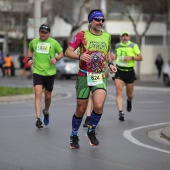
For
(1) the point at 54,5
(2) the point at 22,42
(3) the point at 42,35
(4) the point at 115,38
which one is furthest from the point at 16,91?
(2) the point at 22,42

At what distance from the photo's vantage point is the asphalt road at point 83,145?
8.56 meters

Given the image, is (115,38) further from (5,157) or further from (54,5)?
(5,157)

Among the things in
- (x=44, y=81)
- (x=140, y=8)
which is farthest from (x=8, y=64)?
(x=44, y=81)

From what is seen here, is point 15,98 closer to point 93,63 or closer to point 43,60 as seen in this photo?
point 43,60

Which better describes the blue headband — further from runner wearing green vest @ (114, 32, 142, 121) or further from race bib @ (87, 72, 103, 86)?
runner wearing green vest @ (114, 32, 142, 121)

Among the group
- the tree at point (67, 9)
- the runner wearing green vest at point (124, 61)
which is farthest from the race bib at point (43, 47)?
the tree at point (67, 9)

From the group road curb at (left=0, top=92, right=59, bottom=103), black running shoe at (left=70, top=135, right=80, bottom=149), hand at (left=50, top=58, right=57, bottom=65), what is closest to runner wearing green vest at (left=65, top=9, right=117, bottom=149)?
black running shoe at (left=70, top=135, right=80, bottom=149)

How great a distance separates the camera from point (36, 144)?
1043 centimetres

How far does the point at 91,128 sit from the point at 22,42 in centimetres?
6111

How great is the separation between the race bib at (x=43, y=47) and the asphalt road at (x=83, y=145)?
146 centimetres

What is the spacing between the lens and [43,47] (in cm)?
1292

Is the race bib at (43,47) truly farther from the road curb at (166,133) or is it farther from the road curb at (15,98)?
the road curb at (15,98)

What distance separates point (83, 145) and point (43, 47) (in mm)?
3149

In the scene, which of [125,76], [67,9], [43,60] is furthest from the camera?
[67,9]
